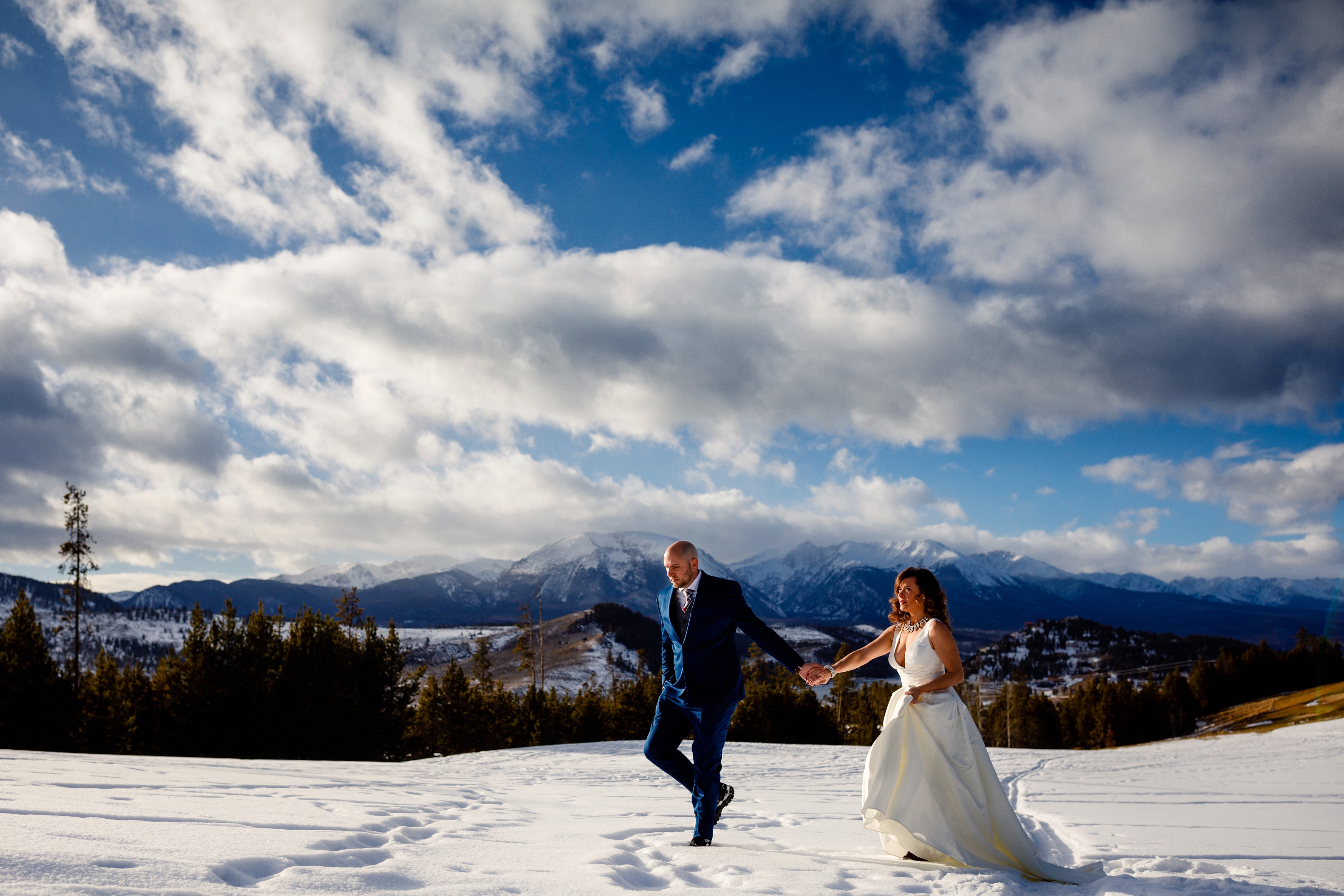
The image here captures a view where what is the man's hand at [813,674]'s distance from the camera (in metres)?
5.55

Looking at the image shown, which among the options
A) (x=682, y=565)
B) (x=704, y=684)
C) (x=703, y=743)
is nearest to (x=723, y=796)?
(x=703, y=743)

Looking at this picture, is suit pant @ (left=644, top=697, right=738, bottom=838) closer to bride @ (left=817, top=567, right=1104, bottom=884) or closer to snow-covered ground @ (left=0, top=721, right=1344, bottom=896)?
snow-covered ground @ (left=0, top=721, right=1344, bottom=896)

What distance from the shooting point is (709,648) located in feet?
17.9

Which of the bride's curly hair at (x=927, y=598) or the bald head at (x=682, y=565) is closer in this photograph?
the bride's curly hair at (x=927, y=598)

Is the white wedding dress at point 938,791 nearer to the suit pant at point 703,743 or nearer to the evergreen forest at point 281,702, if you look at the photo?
the suit pant at point 703,743

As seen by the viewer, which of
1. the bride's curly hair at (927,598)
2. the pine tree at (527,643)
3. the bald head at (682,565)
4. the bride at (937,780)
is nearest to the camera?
the bride at (937,780)

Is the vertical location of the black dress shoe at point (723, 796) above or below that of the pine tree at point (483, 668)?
above

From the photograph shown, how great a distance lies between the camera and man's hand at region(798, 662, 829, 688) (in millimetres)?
5555

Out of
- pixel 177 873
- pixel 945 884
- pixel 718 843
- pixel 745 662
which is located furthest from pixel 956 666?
pixel 745 662

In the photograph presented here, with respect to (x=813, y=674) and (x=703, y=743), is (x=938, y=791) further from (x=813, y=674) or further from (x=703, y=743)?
(x=703, y=743)

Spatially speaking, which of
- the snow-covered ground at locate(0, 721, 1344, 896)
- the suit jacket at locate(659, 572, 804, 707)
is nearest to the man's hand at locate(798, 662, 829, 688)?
the suit jacket at locate(659, 572, 804, 707)

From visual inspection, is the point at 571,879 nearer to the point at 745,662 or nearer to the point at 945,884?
the point at 945,884

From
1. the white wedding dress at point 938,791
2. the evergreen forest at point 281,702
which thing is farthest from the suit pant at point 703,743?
the evergreen forest at point 281,702

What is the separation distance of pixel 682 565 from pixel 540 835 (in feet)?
8.01
